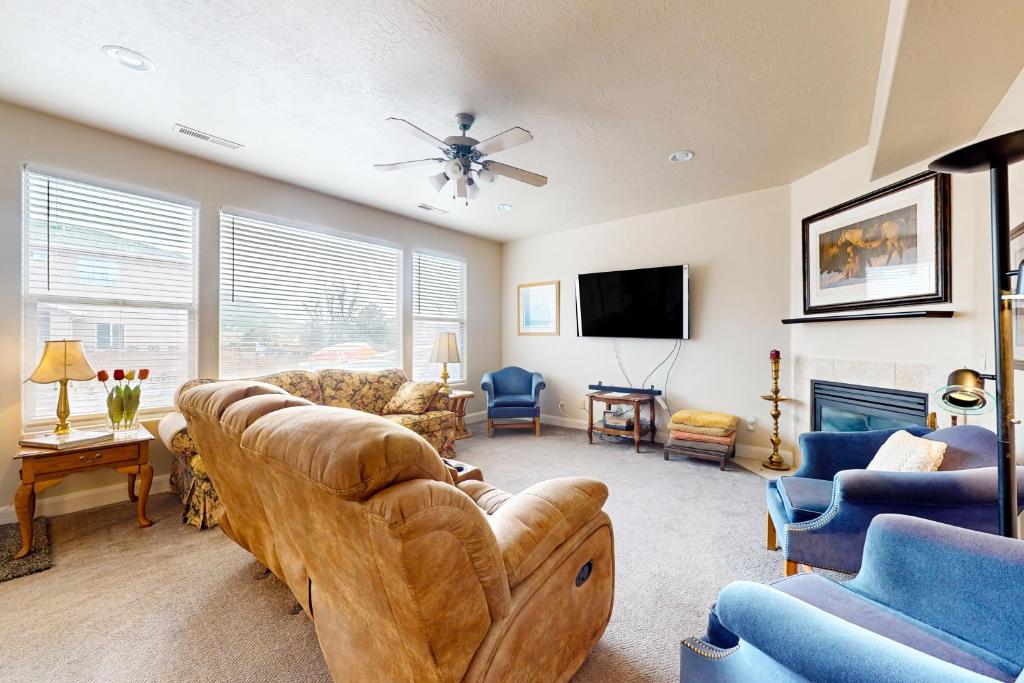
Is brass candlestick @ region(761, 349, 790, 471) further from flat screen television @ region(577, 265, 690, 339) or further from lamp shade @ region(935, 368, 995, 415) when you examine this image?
lamp shade @ region(935, 368, 995, 415)

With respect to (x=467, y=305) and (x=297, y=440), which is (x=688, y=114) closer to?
(x=297, y=440)

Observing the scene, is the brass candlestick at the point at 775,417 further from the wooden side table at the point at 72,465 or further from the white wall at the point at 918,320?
the wooden side table at the point at 72,465

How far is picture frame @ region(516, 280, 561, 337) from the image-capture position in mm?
5688

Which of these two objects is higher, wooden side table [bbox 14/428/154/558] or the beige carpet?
wooden side table [bbox 14/428/154/558]

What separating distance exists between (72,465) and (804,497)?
3.92 metres

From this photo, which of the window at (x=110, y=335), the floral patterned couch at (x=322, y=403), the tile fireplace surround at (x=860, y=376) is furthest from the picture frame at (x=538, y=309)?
the window at (x=110, y=335)

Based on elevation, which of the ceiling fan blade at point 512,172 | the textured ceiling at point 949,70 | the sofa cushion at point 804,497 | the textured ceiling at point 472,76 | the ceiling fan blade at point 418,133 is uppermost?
the textured ceiling at point 472,76

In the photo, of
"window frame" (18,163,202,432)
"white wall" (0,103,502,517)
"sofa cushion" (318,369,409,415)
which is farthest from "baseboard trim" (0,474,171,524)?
"sofa cushion" (318,369,409,415)

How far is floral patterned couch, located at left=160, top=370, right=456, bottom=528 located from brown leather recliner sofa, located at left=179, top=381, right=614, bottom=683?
4.79 ft

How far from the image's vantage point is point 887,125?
89.4 inches

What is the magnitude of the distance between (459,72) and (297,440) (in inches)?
85.5

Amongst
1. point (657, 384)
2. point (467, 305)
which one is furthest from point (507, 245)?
point (657, 384)

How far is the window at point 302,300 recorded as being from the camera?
3668 mm

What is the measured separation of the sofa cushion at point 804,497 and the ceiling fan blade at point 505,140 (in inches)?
88.4
